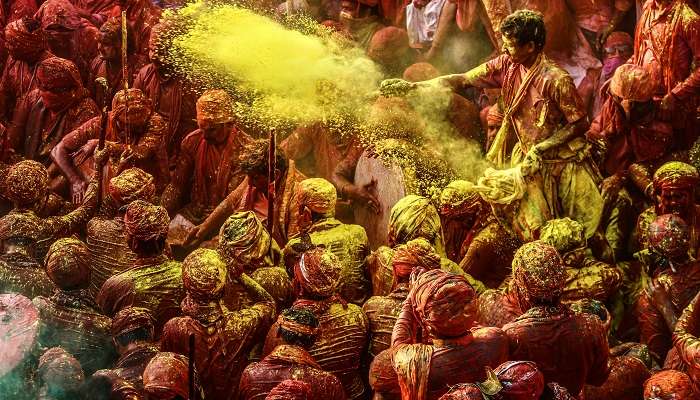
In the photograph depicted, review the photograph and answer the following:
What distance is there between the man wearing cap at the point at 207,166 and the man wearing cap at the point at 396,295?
3.50 m

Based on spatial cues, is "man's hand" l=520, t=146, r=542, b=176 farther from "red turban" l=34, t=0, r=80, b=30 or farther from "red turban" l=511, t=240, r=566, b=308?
"red turban" l=34, t=0, r=80, b=30

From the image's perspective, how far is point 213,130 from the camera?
16.5 m

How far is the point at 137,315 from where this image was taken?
493 inches

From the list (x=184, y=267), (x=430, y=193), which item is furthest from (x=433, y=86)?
(x=184, y=267)

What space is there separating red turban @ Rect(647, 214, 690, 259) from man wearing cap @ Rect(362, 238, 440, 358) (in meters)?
1.75

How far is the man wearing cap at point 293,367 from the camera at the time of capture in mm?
11391

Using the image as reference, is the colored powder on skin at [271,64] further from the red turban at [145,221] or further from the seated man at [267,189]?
the red turban at [145,221]

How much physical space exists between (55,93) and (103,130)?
4.11 ft

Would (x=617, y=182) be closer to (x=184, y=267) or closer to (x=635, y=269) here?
(x=635, y=269)

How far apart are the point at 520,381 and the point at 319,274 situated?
3.11 meters

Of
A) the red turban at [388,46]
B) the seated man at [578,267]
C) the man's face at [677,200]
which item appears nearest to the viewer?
the seated man at [578,267]

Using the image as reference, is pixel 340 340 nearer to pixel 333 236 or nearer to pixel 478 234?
pixel 333 236

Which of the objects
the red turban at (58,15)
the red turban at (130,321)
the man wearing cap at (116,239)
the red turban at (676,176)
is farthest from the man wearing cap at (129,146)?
the red turban at (676,176)

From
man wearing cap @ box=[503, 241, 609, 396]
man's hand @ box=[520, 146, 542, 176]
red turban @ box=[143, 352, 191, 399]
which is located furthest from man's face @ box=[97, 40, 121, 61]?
man wearing cap @ box=[503, 241, 609, 396]
